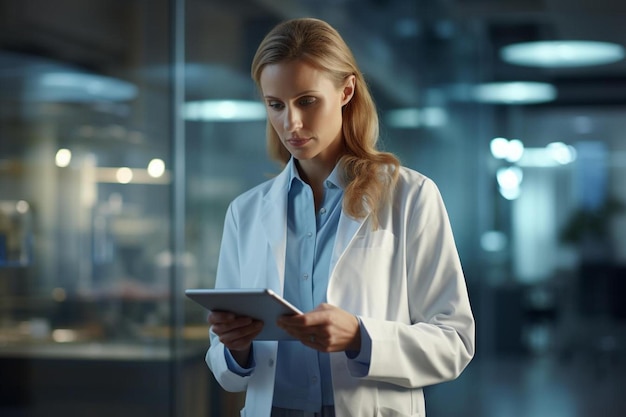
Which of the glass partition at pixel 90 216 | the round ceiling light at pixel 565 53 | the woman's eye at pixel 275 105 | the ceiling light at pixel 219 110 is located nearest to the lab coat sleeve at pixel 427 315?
the woman's eye at pixel 275 105

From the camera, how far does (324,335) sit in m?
1.91

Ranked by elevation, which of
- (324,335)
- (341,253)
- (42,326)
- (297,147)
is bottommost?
(42,326)

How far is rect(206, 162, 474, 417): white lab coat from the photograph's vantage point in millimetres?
2064

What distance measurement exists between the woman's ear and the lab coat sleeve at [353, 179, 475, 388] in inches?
12.2

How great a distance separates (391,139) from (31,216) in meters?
2.39

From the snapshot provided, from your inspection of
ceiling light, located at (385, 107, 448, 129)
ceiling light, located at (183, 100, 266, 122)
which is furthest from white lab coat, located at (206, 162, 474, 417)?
ceiling light, located at (385, 107, 448, 129)

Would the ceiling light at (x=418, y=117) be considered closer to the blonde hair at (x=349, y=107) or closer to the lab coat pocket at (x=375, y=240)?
the blonde hair at (x=349, y=107)

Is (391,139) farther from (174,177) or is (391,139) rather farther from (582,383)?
(582,383)

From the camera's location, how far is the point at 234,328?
6.77 feet

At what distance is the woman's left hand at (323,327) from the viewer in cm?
189

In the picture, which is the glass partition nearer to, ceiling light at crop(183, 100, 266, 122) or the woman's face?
ceiling light at crop(183, 100, 266, 122)

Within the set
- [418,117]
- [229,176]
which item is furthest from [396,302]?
[418,117]

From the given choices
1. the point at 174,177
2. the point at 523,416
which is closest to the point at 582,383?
the point at 523,416

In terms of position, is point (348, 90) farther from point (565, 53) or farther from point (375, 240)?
point (565, 53)
